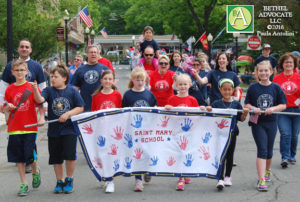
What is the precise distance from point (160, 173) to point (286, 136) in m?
2.63

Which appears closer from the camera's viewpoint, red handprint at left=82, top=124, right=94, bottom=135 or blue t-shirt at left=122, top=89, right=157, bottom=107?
red handprint at left=82, top=124, right=94, bottom=135

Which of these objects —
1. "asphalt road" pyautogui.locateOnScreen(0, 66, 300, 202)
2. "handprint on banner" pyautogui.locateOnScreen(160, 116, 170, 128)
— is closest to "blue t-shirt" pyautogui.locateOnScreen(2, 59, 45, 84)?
"asphalt road" pyautogui.locateOnScreen(0, 66, 300, 202)

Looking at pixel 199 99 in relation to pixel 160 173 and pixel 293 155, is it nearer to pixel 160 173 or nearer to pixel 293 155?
pixel 293 155

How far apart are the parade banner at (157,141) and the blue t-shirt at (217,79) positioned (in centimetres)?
164

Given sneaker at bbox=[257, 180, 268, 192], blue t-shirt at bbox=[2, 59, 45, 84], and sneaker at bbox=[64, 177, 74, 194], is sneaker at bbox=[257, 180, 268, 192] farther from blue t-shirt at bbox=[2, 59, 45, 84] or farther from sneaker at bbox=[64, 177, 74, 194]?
blue t-shirt at bbox=[2, 59, 45, 84]

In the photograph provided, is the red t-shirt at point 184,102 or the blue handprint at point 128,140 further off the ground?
the red t-shirt at point 184,102

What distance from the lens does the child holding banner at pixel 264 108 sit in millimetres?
6238

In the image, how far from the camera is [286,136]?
25.2ft

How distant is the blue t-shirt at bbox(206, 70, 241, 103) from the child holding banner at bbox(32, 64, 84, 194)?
8.53ft

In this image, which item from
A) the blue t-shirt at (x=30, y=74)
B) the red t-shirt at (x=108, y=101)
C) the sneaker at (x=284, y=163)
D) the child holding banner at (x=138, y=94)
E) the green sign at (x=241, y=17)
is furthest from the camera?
the green sign at (x=241, y=17)

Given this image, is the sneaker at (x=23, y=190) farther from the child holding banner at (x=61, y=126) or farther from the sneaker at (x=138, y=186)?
the sneaker at (x=138, y=186)

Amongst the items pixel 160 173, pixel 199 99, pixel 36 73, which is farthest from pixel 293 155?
pixel 36 73

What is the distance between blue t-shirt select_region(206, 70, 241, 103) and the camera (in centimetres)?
763

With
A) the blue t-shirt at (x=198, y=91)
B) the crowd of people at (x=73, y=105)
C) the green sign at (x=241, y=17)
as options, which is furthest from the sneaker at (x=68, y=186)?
the green sign at (x=241, y=17)
